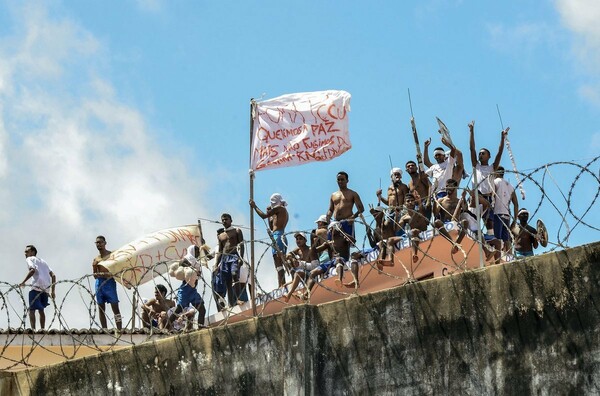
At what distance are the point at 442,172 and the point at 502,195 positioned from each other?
49.5 inches

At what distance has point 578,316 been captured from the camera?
491 inches

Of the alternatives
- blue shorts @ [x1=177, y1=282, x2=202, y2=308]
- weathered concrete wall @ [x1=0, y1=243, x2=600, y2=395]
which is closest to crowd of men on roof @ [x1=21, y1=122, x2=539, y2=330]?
blue shorts @ [x1=177, y1=282, x2=202, y2=308]

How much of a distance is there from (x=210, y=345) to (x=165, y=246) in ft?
22.6

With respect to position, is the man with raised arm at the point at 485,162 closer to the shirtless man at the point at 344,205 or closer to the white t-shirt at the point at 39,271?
the shirtless man at the point at 344,205

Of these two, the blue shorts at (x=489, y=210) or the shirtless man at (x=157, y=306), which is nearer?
the blue shorts at (x=489, y=210)

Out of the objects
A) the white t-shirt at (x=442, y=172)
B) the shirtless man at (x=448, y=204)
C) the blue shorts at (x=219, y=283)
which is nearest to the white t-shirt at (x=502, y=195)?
the shirtless man at (x=448, y=204)

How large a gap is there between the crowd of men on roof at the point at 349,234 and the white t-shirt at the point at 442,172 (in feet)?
0.04

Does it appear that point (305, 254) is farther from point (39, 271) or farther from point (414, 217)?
point (39, 271)

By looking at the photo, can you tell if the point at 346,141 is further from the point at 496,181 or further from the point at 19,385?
the point at 19,385

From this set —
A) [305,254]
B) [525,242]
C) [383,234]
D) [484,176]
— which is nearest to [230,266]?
[305,254]

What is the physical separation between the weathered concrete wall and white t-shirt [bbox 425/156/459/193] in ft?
16.0

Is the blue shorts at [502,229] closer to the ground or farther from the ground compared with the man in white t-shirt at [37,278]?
closer to the ground

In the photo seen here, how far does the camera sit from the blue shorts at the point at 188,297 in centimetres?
2020

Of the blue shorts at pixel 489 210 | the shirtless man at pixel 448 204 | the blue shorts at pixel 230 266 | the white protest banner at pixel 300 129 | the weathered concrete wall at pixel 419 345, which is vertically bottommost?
the weathered concrete wall at pixel 419 345
